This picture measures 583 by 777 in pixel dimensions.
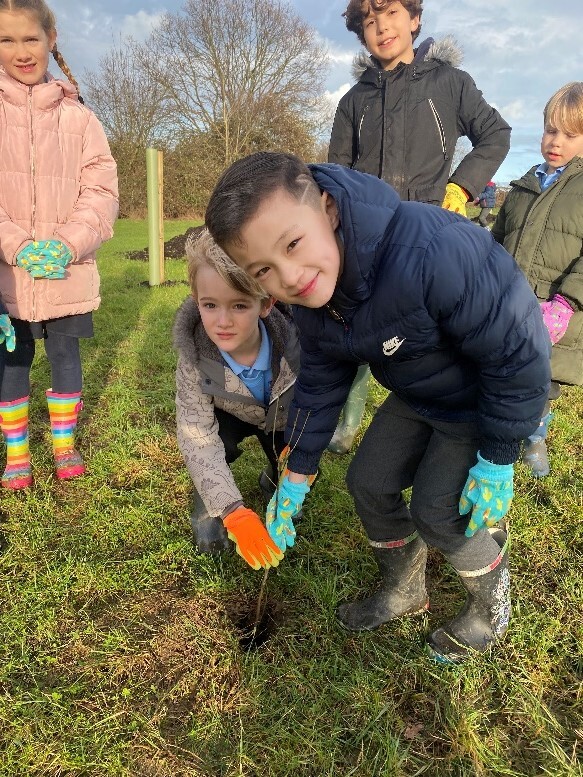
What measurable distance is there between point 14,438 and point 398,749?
225cm

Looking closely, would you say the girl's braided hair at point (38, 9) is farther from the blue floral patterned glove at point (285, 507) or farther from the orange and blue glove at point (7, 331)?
the blue floral patterned glove at point (285, 507)

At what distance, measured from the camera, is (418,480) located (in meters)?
1.83

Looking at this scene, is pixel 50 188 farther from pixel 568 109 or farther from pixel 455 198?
pixel 568 109

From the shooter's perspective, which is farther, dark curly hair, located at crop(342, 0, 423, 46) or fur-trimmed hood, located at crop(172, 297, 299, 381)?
dark curly hair, located at crop(342, 0, 423, 46)

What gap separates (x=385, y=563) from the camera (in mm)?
2094

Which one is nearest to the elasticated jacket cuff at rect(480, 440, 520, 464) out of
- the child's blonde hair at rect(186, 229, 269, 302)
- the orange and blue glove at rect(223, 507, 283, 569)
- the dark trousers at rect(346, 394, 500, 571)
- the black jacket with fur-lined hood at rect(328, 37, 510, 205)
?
the dark trousers at rect(346, 394, 500, 571)

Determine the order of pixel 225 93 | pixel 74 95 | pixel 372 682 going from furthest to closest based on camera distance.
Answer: pixel 225 93 → pixel 74 95 → pixel 372 682

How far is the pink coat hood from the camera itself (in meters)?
2.56

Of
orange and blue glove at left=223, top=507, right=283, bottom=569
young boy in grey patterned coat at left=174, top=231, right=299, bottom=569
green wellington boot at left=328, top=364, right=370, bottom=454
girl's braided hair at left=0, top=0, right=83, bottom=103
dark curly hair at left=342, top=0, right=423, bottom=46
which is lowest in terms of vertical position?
green wellington boot at left=328, top=364, right=370, bottom=454

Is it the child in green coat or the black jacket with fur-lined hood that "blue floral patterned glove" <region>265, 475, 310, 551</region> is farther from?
the black jacket with fur-lined hood

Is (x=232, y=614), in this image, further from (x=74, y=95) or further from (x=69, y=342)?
(x=74, y=95)

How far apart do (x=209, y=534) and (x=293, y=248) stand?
4.93ft

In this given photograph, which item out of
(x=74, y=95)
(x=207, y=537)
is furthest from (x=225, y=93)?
(x=207, y=537)

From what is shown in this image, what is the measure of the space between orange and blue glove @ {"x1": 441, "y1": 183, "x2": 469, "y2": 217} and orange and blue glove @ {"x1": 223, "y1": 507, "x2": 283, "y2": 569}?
1837 mm
